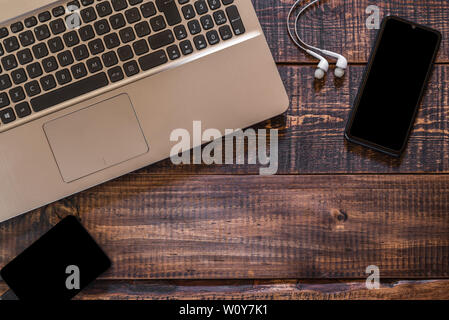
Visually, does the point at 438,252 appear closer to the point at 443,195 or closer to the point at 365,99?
the point at 443,195

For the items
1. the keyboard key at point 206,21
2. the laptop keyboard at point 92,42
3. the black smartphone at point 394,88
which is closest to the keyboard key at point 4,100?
the laptop keyboard at point 92,42

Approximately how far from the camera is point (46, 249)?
62cm

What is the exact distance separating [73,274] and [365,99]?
0.55 meters

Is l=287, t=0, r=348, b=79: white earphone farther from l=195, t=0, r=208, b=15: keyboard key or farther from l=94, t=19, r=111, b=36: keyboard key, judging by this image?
l=94, t=19, r=111, b=36: keyboard key

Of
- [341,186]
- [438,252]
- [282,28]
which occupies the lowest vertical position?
[438,252]

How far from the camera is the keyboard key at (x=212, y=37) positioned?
0.57m

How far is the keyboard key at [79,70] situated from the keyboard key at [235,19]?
23 centimetres

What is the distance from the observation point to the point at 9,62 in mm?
565

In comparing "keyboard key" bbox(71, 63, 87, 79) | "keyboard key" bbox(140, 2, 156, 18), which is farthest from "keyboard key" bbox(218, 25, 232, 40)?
"keyboard key" bbox(71, 63, 87, 79)

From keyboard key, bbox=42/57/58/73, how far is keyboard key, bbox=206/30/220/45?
0.23 meters

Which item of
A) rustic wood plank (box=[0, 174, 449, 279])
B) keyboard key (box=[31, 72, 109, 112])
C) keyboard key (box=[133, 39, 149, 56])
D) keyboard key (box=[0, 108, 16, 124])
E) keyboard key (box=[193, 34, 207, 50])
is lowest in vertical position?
rustic wood plank (box=[0, 174, 449, 279])

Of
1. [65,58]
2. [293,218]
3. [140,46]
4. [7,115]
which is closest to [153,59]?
[140,46]

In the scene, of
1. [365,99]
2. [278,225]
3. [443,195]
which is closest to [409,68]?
[365,99]

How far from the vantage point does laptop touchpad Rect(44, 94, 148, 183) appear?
22.8 inches
